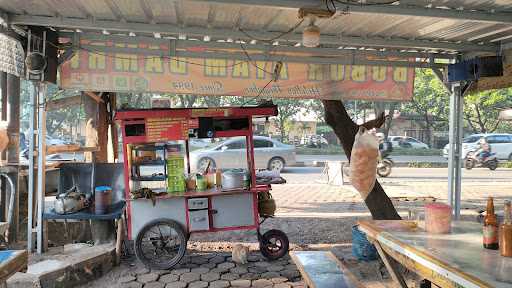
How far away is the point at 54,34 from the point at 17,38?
472mm

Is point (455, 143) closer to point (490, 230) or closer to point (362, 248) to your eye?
point (362, 248)

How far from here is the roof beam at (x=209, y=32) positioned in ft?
16.5

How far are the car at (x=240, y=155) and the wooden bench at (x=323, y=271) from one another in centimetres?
1176

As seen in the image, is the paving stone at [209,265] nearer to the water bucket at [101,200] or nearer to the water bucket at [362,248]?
the water bucket at [101,200]

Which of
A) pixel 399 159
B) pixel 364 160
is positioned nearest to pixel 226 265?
pixel 364 160

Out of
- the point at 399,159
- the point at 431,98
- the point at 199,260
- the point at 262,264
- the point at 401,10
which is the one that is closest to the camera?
the point at 401,10

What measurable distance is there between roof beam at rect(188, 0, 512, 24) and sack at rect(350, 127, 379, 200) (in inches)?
57.4

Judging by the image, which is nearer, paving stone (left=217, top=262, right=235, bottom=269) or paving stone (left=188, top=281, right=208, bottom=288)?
paving stone (left=188, top=281, right=208, bottom=288)

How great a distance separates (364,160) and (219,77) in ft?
9.04

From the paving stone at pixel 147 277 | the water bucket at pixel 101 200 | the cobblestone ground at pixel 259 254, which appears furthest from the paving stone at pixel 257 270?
the water bucket at pixel 101 200

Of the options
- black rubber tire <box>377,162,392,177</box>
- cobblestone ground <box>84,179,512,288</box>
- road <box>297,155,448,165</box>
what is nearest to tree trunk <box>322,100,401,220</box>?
cobblestone ground <box>84,179,512,288</box>

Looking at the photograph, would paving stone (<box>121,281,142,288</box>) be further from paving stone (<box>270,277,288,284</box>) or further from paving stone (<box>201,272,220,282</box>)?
paving stone (<box>270,277,288,284</box>)

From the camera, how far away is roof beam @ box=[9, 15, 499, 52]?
5.03 meters

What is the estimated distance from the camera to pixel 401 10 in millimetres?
4258
